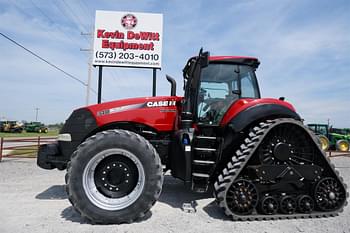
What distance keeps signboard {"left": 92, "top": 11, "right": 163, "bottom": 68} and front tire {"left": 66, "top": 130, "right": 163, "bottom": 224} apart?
7.05m

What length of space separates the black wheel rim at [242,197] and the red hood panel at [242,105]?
994 mm

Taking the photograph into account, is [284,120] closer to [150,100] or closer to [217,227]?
[217,227]

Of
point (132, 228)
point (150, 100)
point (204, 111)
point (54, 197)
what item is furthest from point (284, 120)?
point (54, 197)

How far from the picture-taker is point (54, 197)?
13.8 feet

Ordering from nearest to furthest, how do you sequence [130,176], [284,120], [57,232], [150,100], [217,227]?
[57,232], [217,227], [130,176], [284,120], [150,100]

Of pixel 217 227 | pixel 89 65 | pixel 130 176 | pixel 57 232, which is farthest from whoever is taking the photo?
pixel 89 65

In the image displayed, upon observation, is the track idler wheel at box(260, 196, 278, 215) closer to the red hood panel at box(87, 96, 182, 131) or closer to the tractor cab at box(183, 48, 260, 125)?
the tractor cab at box(183, 48, 260, 125)

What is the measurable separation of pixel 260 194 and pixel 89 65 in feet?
49.4

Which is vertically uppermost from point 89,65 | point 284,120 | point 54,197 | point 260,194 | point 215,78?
point 89,65

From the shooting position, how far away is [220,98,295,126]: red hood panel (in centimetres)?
364

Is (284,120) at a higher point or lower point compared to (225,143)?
higher

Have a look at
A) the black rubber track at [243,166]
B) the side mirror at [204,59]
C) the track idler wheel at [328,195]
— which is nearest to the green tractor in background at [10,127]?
the side mirror at [204,59]

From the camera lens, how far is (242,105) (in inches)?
144

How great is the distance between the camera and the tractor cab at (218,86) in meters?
3.92
